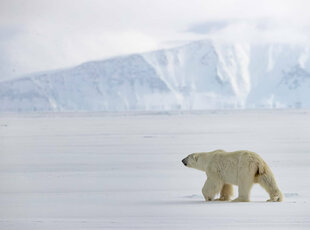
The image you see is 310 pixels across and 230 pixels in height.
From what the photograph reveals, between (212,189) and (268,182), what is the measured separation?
2.88ft

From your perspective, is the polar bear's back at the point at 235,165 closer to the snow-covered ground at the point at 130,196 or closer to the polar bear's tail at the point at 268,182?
the polar bear's tail at the point at 268,182

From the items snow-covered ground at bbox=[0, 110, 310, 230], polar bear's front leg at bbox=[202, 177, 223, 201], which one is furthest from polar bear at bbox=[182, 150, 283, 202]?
snow-covered ground at bbox=[0, 110, 310, 230]

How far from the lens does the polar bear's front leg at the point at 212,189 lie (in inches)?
380

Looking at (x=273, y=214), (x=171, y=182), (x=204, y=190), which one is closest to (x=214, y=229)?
(x=273, y=214)

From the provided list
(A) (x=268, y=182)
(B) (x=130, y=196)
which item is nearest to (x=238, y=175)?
(A) (x=268, y=182)

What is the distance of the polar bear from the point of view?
9289 mm

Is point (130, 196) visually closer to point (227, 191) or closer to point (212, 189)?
point (212, 189)

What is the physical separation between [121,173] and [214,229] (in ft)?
24.8

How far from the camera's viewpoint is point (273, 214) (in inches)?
314

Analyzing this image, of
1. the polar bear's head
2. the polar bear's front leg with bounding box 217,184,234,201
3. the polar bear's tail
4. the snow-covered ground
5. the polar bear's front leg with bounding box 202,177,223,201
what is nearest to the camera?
the snow-covered ground

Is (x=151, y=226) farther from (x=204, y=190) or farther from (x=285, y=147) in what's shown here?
(x=285, y=147)

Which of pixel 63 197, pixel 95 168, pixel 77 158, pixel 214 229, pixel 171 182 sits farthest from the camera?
pixel 77 158

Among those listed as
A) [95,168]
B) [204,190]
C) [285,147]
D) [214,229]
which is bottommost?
[214,229]

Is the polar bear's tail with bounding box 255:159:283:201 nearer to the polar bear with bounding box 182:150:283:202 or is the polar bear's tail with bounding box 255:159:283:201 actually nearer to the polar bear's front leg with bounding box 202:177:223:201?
the polar bear with bounding box 182:150:283:202
